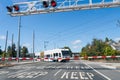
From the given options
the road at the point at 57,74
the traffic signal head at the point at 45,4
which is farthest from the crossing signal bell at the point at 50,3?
the road at the point at 57,74

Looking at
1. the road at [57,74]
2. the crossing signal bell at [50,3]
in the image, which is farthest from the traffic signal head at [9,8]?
the road at [57,74]

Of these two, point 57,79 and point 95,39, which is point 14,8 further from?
point 95,39

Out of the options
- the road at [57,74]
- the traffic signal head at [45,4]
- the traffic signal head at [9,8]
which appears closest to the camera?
the road at [57,74]

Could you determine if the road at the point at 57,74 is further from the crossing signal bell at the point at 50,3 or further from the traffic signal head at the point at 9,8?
the crossing signal bell at the point at 50,3

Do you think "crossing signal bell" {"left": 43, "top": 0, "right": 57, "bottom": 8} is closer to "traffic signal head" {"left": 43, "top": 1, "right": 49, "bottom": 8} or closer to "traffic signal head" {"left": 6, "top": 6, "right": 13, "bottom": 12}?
"traffic signal head" {"left": 43, "top": 1, "right": 49, "bottom": 8}

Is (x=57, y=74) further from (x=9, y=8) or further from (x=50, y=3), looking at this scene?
(x=9, y=8)

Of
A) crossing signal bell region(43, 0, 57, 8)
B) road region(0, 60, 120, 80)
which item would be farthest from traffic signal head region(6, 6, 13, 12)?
road region(0, 60, 120, 80)

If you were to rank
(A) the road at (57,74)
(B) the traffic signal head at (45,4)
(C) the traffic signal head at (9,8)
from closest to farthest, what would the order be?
(A) the road at (57,74), (B) the traffic signal head at (45,4), (C) the traffic signal head at (9,8)

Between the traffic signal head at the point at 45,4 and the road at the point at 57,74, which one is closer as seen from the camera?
the road at the point at 57,74

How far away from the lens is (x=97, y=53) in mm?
84875

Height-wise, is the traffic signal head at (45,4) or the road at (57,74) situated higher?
the traffic signal head at (45,4)

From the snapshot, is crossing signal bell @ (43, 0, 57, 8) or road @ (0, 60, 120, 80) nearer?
road @ (0, 60, 120, 80)

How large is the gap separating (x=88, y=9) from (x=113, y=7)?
236cm

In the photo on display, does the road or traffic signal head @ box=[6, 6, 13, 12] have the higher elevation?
traffic signal head @ box=[6, 6, 13, 12]
